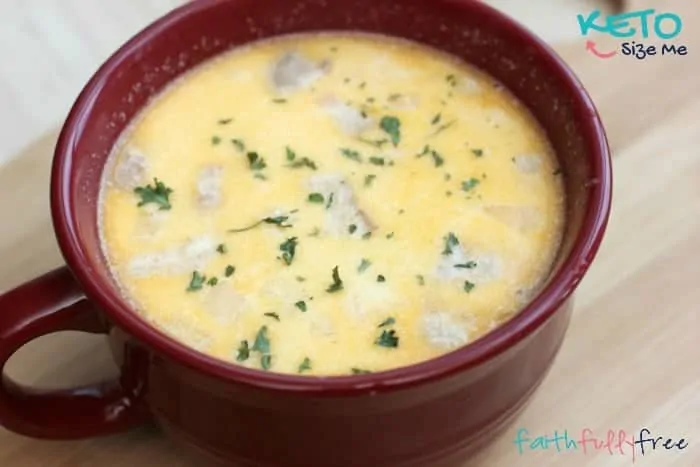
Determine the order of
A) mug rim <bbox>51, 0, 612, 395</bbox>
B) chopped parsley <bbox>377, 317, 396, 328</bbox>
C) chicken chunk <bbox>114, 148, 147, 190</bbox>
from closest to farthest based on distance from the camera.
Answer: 1. mug rim <bbox>51, 0, 612, 395</bbox>
2. chopped parsley <bbox>377, 317, 396, 328</bbox>
3. chicken chunk <bbox>114, 148, 147, 190</bbox>

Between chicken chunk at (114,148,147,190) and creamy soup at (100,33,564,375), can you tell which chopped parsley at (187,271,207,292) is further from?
chicken chunk at (114,148,147,190)

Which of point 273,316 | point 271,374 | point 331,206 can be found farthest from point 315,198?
point 271,374

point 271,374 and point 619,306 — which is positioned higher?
point 271,374

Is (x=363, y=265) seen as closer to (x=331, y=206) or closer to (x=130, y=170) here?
(x=331, y=206)

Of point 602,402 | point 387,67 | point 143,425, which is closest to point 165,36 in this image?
point 387,67

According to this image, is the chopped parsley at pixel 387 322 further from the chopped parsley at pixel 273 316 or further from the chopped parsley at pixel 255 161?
the chopped parsley at pixel 255 161

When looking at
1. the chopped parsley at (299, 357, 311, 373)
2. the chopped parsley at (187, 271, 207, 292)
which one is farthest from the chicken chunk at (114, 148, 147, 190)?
the chopped parsley at (299, 357, 311, 373)

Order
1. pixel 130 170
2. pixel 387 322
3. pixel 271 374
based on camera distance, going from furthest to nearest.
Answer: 1. pixel 130 170
2. pixel 387 322
3. pixel 271 374
